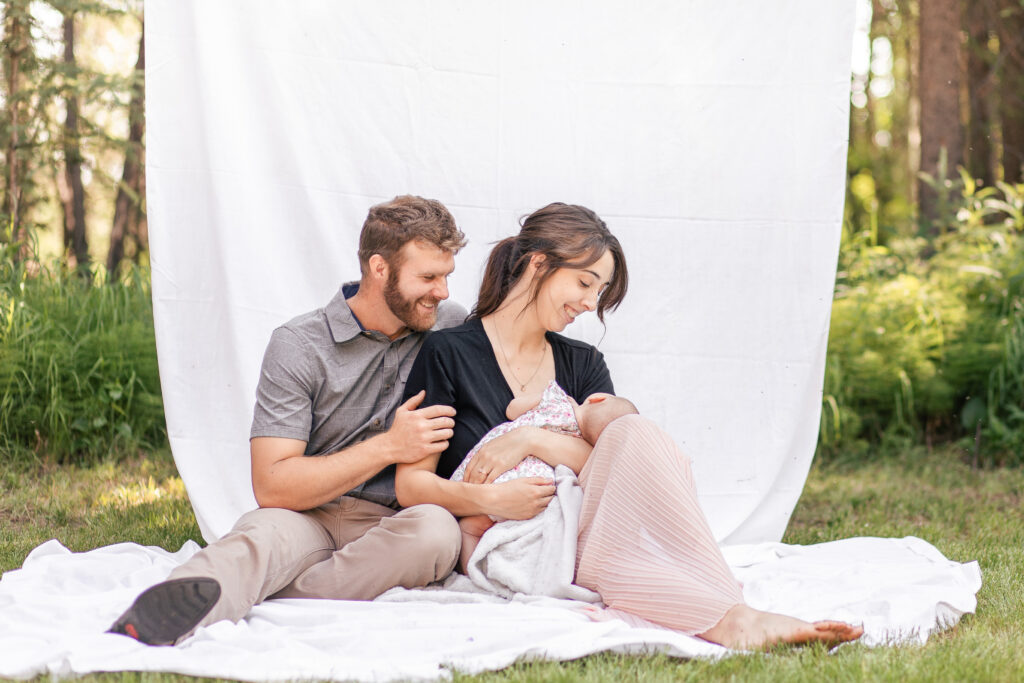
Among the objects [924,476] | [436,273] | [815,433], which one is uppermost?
[436,273]

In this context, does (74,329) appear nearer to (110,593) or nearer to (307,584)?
(110,593)

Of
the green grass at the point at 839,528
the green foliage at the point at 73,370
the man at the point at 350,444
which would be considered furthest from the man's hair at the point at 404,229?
the green foliage at the point at 73,370

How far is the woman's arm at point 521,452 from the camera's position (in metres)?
2.24

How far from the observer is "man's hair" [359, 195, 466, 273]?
2355 mm

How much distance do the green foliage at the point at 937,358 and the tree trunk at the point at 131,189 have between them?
3.43 m

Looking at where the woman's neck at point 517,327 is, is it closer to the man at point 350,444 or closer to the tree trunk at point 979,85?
the man at point 350,444

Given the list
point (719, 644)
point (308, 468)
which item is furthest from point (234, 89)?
point (719, 644)

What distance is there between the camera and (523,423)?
2311 millimetres

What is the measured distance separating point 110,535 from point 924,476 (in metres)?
2.99

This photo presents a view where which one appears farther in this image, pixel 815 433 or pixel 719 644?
pixel 815 433

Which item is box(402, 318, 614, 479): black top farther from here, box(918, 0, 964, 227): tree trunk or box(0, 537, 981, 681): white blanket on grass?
box(918, 0, 964, 227): tree trunk

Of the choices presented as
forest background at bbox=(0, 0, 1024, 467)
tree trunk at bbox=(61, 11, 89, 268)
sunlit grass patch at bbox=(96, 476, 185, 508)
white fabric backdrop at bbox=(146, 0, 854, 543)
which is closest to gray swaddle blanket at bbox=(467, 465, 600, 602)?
white fabric backdrop at bbox=(146, 0, 854, 543)

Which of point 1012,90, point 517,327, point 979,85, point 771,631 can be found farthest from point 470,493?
point 979,85

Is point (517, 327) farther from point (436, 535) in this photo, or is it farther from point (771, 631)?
point (771, 631)
